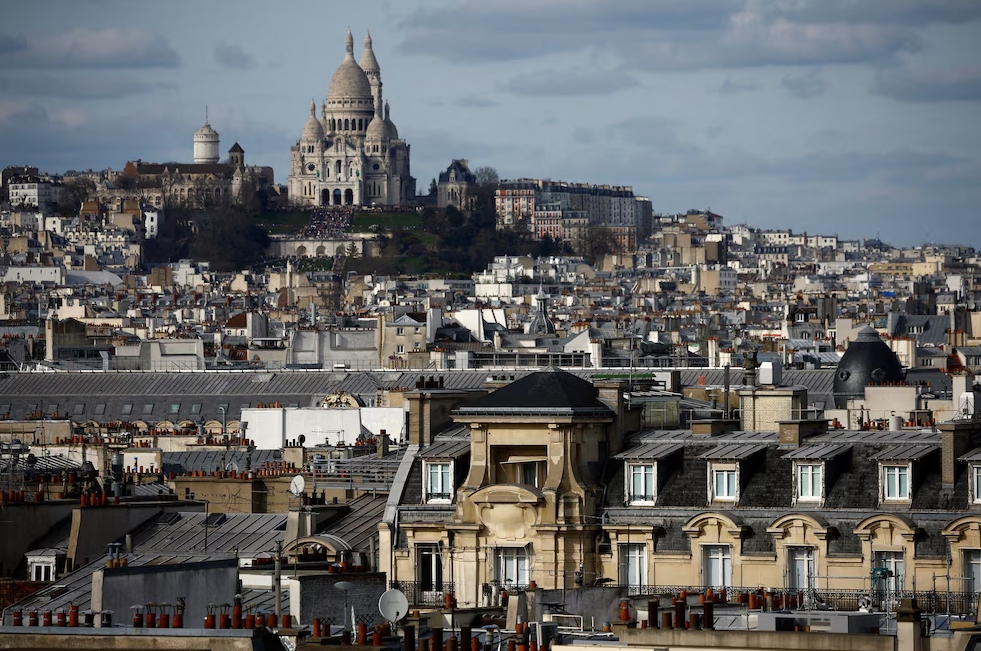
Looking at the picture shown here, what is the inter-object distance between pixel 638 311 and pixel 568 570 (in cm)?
12313

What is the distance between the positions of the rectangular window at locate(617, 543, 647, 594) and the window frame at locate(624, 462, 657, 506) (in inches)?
17.7

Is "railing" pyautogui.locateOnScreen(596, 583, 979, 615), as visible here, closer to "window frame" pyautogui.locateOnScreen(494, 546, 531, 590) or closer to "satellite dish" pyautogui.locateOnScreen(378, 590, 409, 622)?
"window frame" pyautogui.locateOnScreen(494, 546, 531, 590)

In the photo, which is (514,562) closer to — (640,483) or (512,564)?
(512,564)

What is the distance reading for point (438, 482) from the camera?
27.0 metres

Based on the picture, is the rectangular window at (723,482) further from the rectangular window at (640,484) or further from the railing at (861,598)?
the railing at (861,598)

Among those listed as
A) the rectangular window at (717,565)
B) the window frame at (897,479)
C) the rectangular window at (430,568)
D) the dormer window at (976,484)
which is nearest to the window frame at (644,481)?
the rectangular window at (717,565)

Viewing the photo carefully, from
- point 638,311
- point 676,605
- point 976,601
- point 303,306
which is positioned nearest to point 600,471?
point 976,601

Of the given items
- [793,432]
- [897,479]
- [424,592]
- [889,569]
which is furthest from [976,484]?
[424,592]

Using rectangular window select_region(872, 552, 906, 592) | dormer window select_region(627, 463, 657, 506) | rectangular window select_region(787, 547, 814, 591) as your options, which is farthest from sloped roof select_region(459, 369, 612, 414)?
rectangular window select_region(872, 552, 906, 592)

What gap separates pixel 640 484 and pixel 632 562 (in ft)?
2.54

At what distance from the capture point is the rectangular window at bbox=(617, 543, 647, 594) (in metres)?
25.8

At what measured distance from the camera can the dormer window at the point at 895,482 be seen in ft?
Answer: 82.0

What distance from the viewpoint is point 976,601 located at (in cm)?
2277

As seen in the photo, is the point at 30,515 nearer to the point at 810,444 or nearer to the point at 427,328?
the point at 810,444
